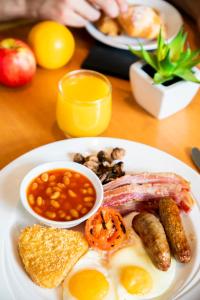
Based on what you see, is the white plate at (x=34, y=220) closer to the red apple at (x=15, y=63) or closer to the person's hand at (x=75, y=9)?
the red apple at (x=15, y=63)

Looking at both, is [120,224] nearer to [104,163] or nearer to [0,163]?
[104,163]

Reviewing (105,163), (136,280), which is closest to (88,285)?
(136,280)

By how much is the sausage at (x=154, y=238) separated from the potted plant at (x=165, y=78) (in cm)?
50

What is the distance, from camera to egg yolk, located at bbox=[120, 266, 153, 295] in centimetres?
104

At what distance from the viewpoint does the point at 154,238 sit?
1.11m

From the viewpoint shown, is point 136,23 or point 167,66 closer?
point 167,66

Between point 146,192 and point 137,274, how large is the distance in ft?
0.86

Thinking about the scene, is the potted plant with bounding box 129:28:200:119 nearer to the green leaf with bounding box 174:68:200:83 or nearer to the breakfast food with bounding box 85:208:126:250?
the green leaf with bounding box 174:68:200:83

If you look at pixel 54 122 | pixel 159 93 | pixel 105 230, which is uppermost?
pixel 159 93

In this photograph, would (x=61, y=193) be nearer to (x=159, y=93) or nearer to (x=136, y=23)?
(x=159, y=93)

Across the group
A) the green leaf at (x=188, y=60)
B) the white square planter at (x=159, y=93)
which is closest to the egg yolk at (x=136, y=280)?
the white square planter at (x=159, y=93)

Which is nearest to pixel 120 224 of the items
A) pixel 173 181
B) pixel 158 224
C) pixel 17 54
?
pixel 158 224

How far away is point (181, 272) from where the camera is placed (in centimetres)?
112

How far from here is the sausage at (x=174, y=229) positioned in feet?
3.66
